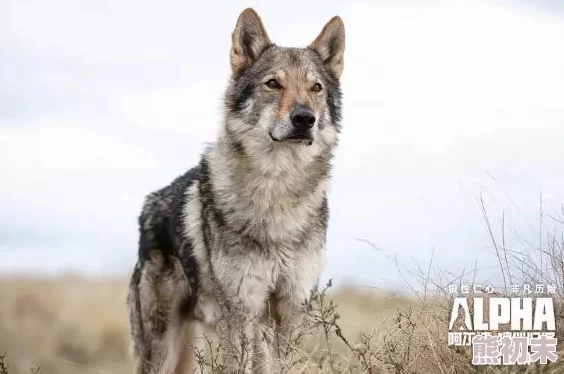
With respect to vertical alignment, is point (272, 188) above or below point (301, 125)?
below

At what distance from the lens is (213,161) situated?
22.1ft

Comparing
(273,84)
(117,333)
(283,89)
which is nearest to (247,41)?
(273,84)

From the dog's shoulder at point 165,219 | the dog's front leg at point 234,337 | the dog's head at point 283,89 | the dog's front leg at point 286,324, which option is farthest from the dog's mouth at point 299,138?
the dog's front leg at point 234,337

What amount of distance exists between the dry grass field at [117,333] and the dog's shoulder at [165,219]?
129 centimetres

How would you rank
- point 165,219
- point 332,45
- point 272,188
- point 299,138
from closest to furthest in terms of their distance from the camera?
point 299,138
point 272,188
point 332,45
point 165,219

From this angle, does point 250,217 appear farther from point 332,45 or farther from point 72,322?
point 72,322

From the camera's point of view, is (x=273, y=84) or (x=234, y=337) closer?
(x=234, y=337)

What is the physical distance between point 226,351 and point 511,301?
81.9 inches

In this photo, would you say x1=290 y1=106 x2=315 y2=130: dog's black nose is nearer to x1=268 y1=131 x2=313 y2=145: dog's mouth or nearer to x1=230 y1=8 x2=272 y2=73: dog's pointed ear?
x1=268 y1=131 x2=313 y2=145: dog's mouth

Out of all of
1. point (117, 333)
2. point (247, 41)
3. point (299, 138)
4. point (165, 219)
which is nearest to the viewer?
point (299, 138)

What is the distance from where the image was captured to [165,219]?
23.2 feet

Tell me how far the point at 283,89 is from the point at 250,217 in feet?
3.20

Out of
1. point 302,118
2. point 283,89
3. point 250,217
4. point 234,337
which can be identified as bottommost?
point 234,337

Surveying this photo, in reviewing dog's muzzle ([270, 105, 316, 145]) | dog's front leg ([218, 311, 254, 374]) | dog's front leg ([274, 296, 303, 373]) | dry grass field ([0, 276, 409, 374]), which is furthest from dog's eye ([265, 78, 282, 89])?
dry grass field ([0, 276, 409, 374])
